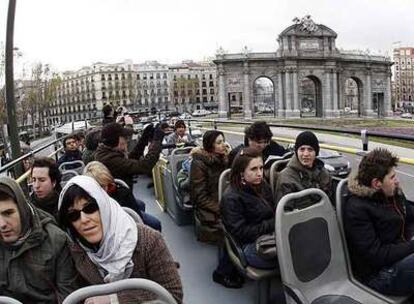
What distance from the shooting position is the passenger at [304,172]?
3504 mm

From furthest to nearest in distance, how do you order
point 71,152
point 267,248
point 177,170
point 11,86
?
point 11,86
point 71,152
point 177,170
point 267,248

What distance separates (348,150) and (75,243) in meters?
3.63

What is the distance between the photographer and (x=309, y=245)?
2.91 meters

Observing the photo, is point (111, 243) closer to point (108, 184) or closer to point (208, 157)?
point (108, 184)

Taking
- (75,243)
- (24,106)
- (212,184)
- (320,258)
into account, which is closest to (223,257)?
(212,184)

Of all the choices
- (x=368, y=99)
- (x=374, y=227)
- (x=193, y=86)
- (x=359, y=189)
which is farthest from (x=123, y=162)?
(x=193, y=86)

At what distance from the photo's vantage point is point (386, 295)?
9.39 ft

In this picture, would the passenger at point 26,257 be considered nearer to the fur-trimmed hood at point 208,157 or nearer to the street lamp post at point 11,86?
the fur-trimmed hood at point 208,157

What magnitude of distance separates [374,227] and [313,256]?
423mm

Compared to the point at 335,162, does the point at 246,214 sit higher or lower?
higher

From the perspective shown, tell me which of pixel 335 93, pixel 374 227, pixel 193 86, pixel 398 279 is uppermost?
pixel 193 86

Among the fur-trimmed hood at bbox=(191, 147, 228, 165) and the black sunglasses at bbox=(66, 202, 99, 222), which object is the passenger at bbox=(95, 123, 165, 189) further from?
the black sunglasses at bbox=(66, 202, 99, 222)

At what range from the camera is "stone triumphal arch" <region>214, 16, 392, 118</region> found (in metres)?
59.9

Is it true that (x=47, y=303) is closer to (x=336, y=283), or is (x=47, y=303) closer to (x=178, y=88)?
(x=336, y=283)
